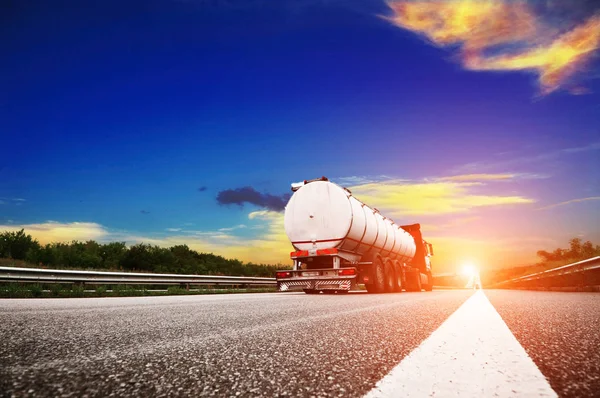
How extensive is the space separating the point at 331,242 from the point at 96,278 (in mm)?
8066

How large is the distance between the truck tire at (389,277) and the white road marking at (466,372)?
520 inches

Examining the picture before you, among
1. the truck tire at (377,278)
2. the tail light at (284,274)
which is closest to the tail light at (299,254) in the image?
the tail light at (284,274)

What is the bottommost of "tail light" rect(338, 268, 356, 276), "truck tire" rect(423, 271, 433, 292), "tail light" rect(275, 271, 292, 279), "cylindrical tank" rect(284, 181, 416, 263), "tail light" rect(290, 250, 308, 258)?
"truck tire" rect(423, 271, 433, 292)

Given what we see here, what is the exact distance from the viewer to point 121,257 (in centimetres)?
3175

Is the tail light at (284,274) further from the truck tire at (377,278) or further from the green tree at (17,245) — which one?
the green tree at (17,245)

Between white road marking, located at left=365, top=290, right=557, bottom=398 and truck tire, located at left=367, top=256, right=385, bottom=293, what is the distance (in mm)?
11977

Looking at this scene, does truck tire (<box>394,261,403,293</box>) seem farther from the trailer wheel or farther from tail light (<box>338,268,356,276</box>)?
tail light (<box>338,268,356,276</box>)

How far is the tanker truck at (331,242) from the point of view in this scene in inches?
543

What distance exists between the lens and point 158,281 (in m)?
16.6

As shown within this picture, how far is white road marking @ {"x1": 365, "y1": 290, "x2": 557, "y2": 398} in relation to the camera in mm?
1639

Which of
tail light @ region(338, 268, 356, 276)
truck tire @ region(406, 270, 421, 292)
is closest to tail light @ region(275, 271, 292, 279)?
tail light @ region(338, 268, 356, 276)

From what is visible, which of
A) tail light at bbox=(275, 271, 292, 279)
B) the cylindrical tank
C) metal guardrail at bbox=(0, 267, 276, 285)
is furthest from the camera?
tail light at bbox=(275, 271, 292, 279)

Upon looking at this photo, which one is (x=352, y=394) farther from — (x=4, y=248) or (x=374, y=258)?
(x=4, y=248)

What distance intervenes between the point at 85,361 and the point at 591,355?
9.00 ft
